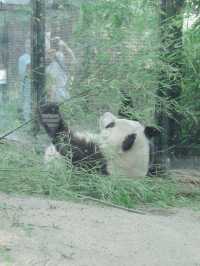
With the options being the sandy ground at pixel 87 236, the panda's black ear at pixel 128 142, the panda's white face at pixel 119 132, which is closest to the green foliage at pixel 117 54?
the panda's white face at pixel 119 132

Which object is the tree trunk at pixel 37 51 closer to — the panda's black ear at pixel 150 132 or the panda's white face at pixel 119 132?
the panda's white face at pixel 119 132

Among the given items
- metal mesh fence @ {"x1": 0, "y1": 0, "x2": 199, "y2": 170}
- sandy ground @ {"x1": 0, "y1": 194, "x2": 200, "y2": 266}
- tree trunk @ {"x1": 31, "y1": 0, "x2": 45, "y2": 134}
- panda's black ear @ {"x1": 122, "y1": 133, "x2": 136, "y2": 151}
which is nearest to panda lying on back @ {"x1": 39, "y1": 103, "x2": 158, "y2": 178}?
panda's black ear @ {"x1": 122, "y1": 133, "x2": 136, "y2": 151}

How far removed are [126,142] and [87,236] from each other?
239 centimetres

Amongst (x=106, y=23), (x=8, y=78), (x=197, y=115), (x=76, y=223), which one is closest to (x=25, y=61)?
(x=8, y=78)

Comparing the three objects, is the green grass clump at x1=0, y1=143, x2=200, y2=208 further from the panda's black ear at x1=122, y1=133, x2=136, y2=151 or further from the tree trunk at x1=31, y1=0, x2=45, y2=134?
the tree trunk at x1=31, y1=0, x2=45, y2=134

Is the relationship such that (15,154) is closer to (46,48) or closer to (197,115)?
(46,48)

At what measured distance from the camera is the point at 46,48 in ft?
22.5

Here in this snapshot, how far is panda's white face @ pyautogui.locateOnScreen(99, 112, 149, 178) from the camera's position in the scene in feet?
20.4

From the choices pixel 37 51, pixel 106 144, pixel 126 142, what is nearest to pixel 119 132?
pixel 126 142

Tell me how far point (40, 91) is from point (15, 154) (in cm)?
109

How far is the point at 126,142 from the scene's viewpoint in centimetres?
627

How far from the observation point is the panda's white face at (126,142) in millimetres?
6227

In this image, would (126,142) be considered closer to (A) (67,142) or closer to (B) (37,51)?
(A) (67,142)

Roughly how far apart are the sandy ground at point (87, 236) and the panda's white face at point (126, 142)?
1.15 m
